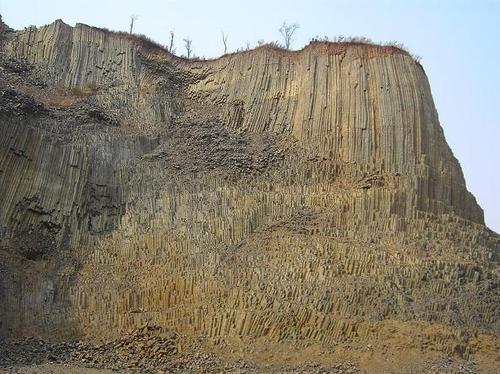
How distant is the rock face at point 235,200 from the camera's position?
66.2ft

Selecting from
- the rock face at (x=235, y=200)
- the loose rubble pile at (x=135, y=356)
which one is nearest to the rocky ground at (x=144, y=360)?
the loose rubble pile at (x=135, y=356)

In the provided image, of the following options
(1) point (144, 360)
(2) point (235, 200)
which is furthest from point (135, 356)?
(2) point (235, 200)

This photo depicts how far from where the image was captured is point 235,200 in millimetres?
23812

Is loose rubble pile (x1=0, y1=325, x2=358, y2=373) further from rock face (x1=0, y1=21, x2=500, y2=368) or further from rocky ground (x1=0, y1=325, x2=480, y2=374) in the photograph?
rock face (x1=0, y1=21, x2=500, y2=368)

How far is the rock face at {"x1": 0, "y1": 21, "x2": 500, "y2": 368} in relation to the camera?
20172 millimetres

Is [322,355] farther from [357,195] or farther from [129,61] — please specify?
[129,61]

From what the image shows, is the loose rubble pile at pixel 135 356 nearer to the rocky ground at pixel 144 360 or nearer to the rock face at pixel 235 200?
the rocky ground at pixel 144 360

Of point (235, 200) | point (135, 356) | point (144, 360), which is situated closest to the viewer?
point (144, 360)

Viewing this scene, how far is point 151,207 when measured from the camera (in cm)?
2423

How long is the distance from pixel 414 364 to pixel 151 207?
1000 cm

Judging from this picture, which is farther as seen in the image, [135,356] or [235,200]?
[235,200]

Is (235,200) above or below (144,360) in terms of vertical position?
above

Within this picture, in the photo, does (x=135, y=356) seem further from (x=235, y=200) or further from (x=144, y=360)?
(x=235, y=200)

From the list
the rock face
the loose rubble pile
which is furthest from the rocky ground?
the rock face
